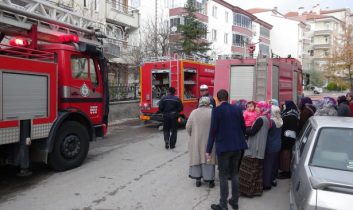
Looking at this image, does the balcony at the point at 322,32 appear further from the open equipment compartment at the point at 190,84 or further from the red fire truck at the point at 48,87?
the red fire truck at the point at 48,87

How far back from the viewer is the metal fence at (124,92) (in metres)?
17.1

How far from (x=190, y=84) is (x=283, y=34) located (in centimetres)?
6617

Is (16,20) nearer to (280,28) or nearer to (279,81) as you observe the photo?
(279,81)

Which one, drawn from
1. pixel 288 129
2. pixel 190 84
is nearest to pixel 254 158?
pixel 288 129

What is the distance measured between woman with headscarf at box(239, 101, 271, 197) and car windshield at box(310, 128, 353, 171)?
1435mm

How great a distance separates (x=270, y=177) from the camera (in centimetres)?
611

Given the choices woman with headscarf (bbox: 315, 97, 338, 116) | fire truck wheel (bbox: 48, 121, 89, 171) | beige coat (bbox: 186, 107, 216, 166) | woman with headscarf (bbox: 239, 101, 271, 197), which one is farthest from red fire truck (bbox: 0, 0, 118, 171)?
woman with headscarf (bbox: 315, 97, 338, 116)

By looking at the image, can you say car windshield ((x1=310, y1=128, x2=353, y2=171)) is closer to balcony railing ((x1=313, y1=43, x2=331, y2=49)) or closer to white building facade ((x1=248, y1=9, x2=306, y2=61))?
white building facade ((x1=248, y1=9, x2=306, y2=61))

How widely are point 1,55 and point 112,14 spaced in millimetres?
22233

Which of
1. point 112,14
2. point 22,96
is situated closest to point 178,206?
point 22,96

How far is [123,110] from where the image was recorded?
17.0 metres

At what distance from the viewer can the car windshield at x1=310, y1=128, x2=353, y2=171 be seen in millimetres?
3918

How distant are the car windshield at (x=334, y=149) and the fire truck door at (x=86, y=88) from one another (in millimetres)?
5046

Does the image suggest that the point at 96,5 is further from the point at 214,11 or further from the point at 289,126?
the point at 214,11
